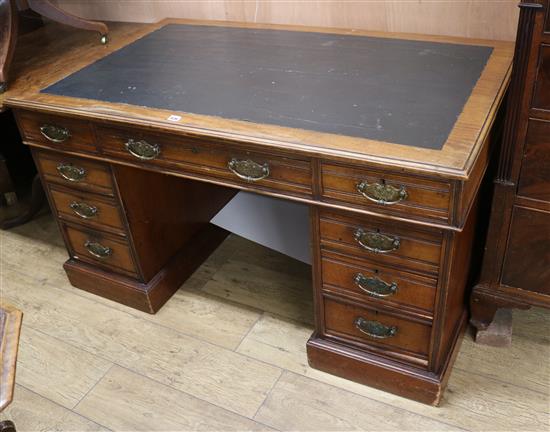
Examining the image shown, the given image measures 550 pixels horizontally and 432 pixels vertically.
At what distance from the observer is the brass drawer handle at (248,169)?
52.4 inches

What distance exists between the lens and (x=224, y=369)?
170 cm

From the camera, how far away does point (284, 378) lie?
1655 millimetres

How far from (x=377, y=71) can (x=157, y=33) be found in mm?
797

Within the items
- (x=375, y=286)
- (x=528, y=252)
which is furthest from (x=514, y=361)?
(x=375, y=286)

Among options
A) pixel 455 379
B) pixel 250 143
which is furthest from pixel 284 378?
pixel 250 143

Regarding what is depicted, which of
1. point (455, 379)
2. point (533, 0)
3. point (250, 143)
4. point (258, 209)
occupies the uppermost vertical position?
point (533, 0)

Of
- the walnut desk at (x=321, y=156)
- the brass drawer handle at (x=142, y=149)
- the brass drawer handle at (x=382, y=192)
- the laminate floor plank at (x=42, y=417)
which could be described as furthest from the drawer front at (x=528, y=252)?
the laminate floor plank at (x=42, y=417)

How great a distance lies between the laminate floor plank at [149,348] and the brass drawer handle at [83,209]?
1.09ft

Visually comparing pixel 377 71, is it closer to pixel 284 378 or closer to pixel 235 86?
pixel 235 86

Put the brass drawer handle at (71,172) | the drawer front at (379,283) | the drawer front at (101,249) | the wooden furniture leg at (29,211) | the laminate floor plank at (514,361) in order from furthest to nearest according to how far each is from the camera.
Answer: the wooden furniture leg at (29,211), the drawer front at (101,249), the brass drawer handle at (71,172), the laminate floor plank at (514,361), the drawer front at (379,283)

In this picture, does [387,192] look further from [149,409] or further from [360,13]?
[149,409]

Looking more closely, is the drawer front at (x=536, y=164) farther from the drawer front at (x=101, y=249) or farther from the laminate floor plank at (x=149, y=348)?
the drawer front at (x=101, y=249)

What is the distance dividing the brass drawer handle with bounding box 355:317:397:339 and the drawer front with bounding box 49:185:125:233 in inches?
29.2

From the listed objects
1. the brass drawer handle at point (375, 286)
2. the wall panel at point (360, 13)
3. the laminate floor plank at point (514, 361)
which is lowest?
the laminate floor plank at point (514, 361)
